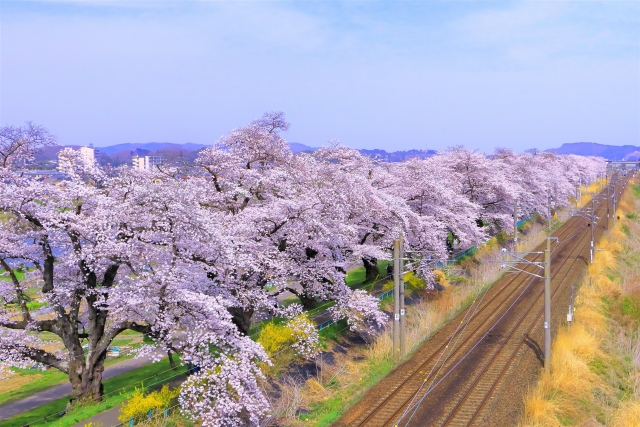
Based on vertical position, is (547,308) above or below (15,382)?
above

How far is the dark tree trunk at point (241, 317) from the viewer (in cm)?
2455

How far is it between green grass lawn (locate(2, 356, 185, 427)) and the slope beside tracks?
27.7ft

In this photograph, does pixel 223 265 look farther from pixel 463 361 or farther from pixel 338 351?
pixel 463 361

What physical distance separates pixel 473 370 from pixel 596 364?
5.64 metres

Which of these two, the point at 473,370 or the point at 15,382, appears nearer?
the point at 473,370

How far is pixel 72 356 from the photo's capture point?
2041 cm

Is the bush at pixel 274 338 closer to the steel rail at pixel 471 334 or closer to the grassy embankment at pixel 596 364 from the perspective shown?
the steel rail at pixel 471 334

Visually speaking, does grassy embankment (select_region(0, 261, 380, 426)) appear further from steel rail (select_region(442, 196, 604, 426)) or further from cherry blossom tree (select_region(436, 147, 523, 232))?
cherry blossom tree (select_region(436, 147, 523, 232))

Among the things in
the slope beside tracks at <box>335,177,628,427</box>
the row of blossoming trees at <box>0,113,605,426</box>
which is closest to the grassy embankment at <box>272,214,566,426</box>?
the slope beside tracks at <box>335,177,628,427</box>

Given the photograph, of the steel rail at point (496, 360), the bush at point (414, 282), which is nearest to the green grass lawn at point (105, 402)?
the steel rail at point (496, 360)

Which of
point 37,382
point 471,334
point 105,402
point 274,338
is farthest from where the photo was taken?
point 471,334

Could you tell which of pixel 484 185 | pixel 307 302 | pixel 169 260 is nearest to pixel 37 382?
pixel 307 302

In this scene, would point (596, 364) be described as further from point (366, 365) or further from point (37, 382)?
Result: point (37, 382)

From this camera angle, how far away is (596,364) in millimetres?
25078
